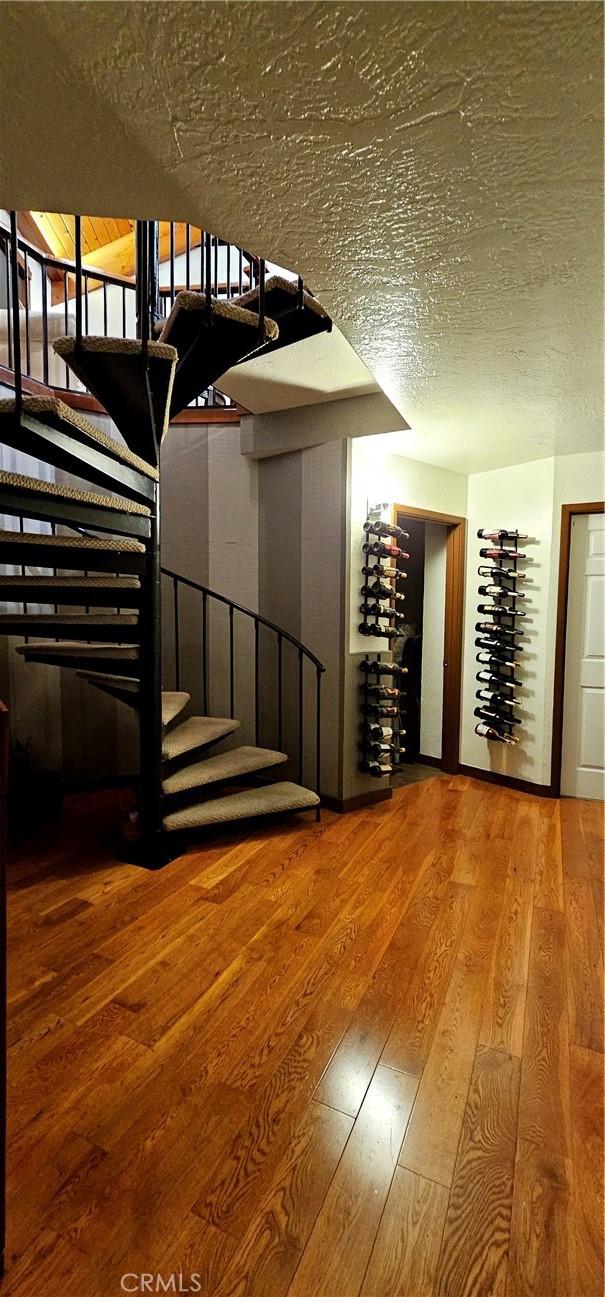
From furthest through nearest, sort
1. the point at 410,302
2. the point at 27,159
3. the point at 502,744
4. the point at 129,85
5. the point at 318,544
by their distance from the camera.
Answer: the point at 502,744 < the point at 318,544 < the point at 410,302 < the point at 27,159 < the point at 129,85

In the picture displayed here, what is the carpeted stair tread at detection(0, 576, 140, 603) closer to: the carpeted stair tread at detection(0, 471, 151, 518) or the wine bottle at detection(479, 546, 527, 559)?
the carpeted stair tread at detection(0, 471, 151, 518)

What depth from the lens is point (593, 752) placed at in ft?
12.0

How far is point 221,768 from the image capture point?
10.2 ft

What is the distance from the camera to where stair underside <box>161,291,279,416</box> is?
6.01ft

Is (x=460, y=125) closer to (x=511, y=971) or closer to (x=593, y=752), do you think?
(x=511, y=971)

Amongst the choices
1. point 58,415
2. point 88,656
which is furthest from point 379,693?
point 58,415

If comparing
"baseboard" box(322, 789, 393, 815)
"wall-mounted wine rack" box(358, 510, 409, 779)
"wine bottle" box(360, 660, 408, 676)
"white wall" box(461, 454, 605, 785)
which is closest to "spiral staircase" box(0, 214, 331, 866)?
"baseboard" box(322, 789, 393, 815)

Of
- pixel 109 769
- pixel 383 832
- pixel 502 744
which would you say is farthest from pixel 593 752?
pixel 109 769

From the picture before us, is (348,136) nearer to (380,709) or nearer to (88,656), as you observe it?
(88,656)

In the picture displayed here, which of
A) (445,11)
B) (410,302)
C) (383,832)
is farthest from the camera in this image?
(383,832)

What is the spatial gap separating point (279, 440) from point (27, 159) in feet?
7.94

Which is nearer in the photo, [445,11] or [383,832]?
[445,11]

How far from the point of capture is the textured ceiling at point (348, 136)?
85cm

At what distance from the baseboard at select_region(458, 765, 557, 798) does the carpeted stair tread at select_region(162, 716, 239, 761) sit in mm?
1942
